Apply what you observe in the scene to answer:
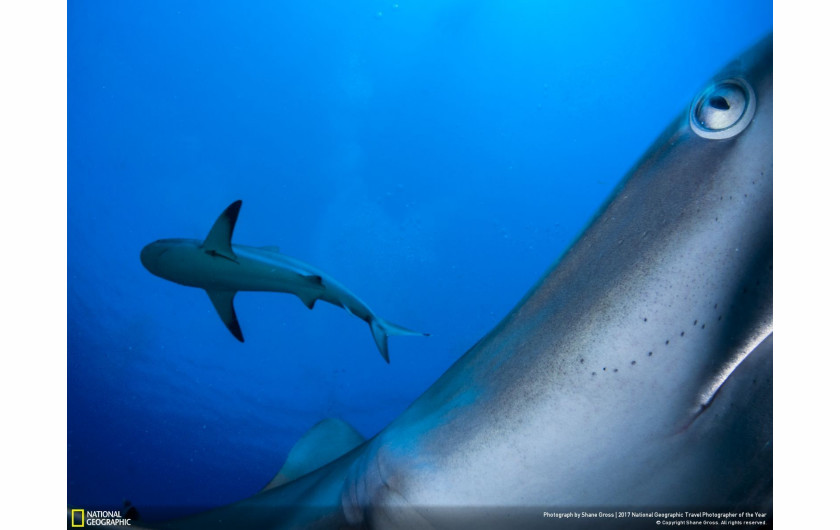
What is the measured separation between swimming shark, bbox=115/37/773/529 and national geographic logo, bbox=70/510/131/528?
2.67ft

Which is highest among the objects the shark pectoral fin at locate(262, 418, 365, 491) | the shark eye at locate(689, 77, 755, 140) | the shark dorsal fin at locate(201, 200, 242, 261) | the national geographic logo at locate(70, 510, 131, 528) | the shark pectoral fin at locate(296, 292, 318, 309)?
the shark dorsal fin at locate(201, 200, 242, 261)

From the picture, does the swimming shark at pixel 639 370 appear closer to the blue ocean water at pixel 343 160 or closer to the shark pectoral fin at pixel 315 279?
the blue ocean water at pixel 343 160

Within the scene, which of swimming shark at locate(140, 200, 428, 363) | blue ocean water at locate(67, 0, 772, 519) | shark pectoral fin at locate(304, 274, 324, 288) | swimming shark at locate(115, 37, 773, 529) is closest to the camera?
swimming shark at locate(115, 37, 773, 529)

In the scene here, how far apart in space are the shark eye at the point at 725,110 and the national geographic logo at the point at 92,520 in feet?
5.62

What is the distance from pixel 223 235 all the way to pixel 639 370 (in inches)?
145

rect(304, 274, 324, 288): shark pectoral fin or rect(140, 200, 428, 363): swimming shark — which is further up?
rect(140, 200, 428, 363): swimming shark

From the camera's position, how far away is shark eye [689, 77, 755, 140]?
2.52 feet

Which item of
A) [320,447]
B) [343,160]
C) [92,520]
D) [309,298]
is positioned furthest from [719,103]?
[343,160]

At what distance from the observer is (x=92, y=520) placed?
4.28 feet

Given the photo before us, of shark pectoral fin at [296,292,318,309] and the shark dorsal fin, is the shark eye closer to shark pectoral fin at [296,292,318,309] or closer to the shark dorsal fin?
the shark dorsal fin

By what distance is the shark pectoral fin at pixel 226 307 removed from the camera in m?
4.66

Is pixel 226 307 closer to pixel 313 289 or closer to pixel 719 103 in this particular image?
pixel 313 289

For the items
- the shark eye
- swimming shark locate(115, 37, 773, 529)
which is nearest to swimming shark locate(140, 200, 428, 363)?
swimming shark locate(115, 37, 773, 529)

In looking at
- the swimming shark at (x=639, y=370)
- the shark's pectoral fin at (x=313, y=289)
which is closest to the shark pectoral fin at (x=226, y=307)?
the shark's pectoral fin at (x=313, y=289)
